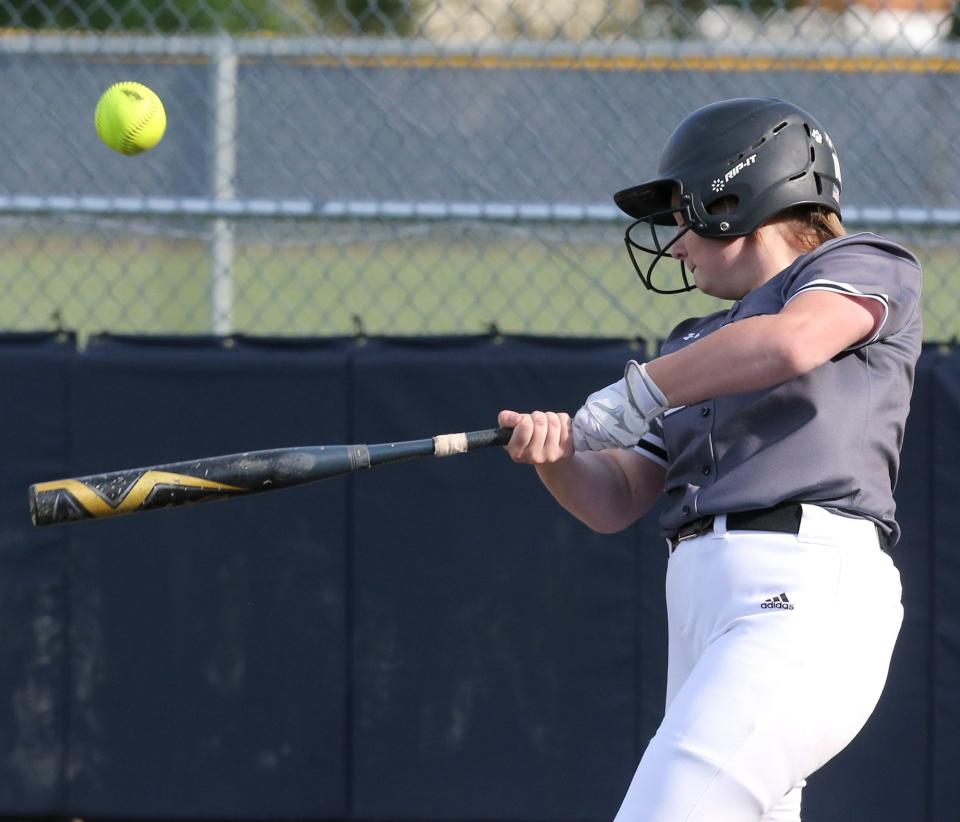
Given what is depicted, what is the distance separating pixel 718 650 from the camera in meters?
2.45

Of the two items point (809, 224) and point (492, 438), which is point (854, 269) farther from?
point (492, 438)

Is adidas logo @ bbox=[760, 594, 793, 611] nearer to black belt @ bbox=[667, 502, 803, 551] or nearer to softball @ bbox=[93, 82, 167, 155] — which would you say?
black belt @ bbox=[667, 502, 803, 551]

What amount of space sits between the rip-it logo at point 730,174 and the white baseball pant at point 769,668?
2.08 feet

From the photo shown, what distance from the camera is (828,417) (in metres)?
2.53

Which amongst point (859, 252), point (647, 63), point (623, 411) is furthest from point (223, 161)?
point (859, 252)

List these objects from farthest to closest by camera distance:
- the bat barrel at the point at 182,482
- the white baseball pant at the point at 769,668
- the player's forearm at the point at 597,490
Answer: the player's forearm at the point at 597,490 < the bat barrel at the point at 182,482 < the white baseball pant at the point at 769,668

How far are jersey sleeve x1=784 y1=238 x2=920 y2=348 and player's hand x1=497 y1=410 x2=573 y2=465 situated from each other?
1.60 feet

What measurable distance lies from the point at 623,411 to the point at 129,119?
1934mm

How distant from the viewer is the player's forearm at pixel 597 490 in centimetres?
292

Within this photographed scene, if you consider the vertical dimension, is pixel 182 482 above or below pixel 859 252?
below

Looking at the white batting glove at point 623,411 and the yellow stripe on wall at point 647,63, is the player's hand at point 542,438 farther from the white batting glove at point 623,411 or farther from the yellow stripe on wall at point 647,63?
the yellow stripe on wall at point 647,63

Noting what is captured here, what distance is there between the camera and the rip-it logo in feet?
8.73

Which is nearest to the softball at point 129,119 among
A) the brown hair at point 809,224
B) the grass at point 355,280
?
the grass at point 355,280

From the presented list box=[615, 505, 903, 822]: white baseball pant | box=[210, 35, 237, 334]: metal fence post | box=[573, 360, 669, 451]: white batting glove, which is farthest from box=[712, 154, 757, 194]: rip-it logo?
box=[210, 35, 237, 334]: metal fence post
